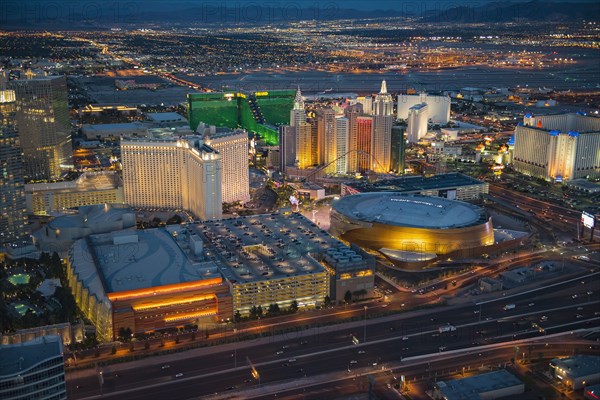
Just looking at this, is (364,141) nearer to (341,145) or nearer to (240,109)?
(341,145)

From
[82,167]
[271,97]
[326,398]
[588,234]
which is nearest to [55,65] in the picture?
[271,97]

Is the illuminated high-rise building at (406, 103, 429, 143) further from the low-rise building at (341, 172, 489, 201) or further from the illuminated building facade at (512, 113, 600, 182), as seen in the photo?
the low-rise building at (341, 172, 489, 201)

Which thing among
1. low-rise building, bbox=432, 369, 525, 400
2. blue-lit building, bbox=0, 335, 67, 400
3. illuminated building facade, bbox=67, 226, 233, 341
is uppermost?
blue-lit building, bbox=0, 335, 67, 400

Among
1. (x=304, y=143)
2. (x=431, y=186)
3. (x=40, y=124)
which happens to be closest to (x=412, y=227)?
(x=431, y=186)

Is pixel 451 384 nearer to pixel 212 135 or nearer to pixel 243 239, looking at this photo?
pixel 243 239

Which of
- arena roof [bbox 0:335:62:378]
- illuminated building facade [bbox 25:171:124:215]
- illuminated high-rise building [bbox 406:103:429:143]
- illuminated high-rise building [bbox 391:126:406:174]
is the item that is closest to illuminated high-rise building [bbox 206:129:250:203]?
illuminated building facade [bbox 25:171:124:215]

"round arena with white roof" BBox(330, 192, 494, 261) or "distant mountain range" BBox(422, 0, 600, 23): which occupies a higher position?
"distant mountain range" BBox(422, 0, 600, 23)

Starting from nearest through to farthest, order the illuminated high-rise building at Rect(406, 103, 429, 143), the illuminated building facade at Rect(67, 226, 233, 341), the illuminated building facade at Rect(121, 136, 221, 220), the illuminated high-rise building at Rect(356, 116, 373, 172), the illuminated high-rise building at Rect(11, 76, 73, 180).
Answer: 1. the illuminated building facade at Rect(67, 226, 233, 341)
2. the illuminated building facade at Rect(121, 136, 221, 220)
3. the illuminated high-rise building at Rect(11, 76, 73, 180)
4. the illuminated high-rise building at Rect(356, 116, 373, 172)
5. the illuminated high-rise building at Rect(406, 103, 429, 143)
